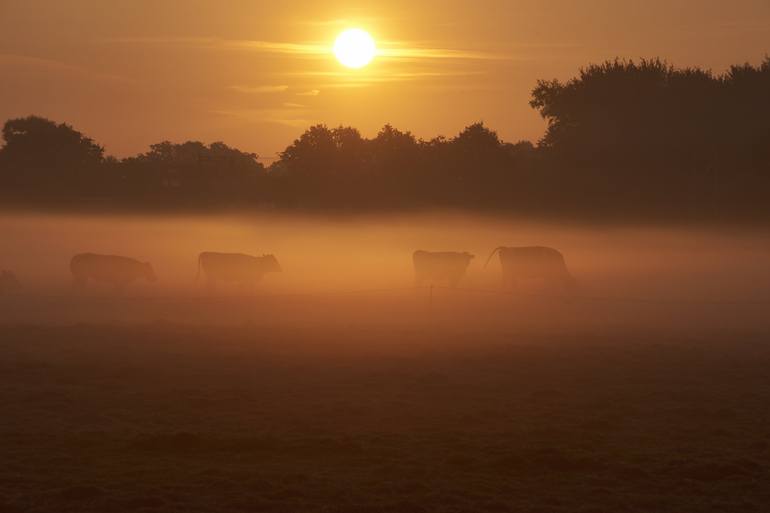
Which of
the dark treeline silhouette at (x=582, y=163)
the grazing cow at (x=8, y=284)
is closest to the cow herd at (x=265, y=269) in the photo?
the grazing cow at (x=8, y=284)

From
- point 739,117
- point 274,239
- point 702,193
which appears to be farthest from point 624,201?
point 274,239

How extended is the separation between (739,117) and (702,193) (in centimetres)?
572

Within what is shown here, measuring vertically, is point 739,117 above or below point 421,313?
above

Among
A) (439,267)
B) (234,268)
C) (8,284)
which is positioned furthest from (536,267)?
(8,284)

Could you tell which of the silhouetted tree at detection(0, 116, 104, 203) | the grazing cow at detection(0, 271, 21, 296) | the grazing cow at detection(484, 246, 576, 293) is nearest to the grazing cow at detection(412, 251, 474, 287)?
the grazing cow at detection(484, 246, 576, 293)

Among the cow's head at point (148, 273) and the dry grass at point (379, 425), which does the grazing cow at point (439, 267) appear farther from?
the dry grass at point (379, 425)

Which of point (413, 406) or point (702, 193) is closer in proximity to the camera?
point (413, 406)

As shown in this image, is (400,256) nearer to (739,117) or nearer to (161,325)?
(739,117)

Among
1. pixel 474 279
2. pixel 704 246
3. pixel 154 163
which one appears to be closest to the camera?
pixel 474 279

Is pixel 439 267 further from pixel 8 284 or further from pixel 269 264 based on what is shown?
pixel 8 284

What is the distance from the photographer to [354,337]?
19.9 metres

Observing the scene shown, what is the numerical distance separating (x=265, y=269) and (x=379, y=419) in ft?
72.6

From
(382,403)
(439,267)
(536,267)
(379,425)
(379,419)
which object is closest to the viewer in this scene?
(379,425)

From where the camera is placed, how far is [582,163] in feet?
184
